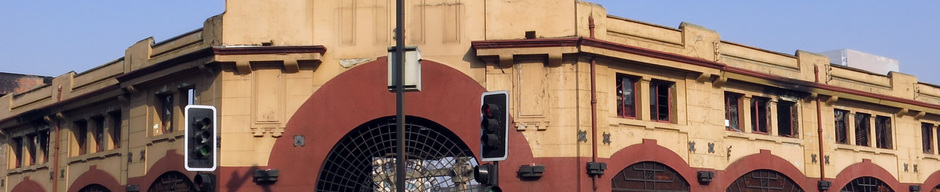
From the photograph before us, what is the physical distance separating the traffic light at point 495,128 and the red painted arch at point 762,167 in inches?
618

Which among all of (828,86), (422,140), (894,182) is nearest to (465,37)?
(422,140)

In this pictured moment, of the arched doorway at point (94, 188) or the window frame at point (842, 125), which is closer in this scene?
the arched doorway at point (94, 188)

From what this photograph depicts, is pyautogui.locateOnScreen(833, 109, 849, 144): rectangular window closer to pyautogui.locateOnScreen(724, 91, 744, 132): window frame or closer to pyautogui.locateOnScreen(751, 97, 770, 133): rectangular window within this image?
pyautogui.locateOnScreen(751, 97, 770, 133): rectangular window

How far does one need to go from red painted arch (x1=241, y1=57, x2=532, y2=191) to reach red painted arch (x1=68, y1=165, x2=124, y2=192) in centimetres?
723

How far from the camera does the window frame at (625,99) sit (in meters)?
32.5

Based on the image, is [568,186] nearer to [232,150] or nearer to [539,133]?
[539,133]

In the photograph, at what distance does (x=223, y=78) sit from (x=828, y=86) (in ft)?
58.3

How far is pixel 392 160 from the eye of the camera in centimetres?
3167

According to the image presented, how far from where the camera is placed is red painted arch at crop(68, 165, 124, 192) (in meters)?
37.6

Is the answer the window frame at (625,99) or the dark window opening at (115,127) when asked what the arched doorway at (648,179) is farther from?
the dark window opening at (115,127)

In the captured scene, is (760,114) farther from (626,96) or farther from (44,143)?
(44,143)

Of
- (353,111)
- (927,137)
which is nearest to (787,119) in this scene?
(927,137)

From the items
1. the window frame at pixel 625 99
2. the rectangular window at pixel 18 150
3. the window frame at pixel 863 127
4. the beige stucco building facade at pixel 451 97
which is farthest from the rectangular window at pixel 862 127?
the rectangular window at pixel 18 150

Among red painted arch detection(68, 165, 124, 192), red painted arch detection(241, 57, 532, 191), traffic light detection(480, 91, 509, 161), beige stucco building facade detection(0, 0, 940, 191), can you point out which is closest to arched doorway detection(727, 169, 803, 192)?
beige stucco building facade detection(0, 0, 940, 191)
